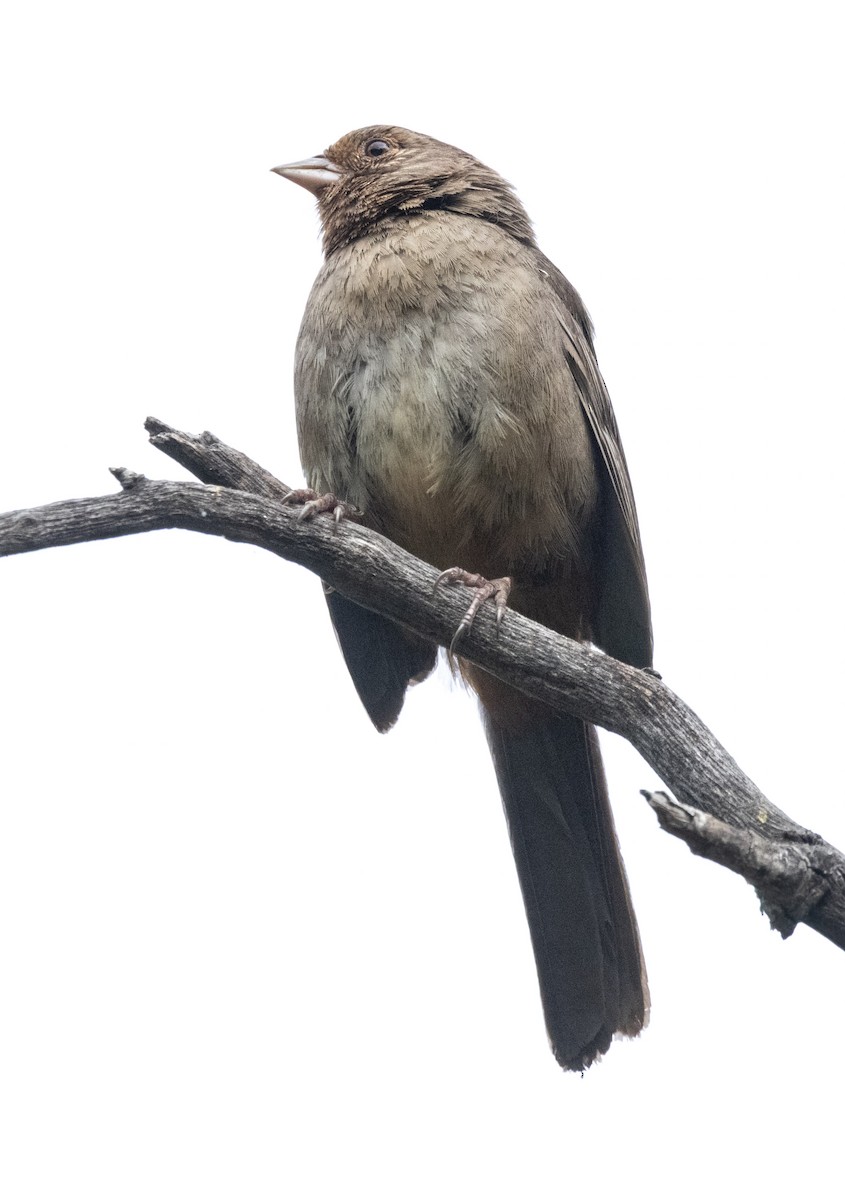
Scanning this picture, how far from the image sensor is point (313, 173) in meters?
6.22

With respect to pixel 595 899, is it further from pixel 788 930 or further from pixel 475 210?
pixel 475 210

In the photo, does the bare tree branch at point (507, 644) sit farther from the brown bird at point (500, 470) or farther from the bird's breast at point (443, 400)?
the bird's breast at point (443, 400)

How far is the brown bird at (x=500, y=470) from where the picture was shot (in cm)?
506

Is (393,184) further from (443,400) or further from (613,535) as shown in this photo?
(613,535)

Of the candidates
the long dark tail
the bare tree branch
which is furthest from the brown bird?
the bare tree branch

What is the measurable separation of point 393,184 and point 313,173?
0.57 metres

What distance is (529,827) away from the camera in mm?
5676

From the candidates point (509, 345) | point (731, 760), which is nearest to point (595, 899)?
point (731, 760)

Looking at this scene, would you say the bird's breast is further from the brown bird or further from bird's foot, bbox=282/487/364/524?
bird's foot, bbox=282/487/364/524

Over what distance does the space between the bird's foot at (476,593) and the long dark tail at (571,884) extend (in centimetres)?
121

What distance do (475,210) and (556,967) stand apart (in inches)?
118

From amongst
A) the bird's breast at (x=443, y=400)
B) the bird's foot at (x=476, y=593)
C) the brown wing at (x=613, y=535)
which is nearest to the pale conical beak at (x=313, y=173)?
the bird's breast at (x=443, y=400)

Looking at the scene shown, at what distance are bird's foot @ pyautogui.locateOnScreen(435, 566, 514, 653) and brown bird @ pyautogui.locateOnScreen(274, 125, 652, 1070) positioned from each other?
0.02m

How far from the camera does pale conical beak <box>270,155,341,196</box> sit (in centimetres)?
616
